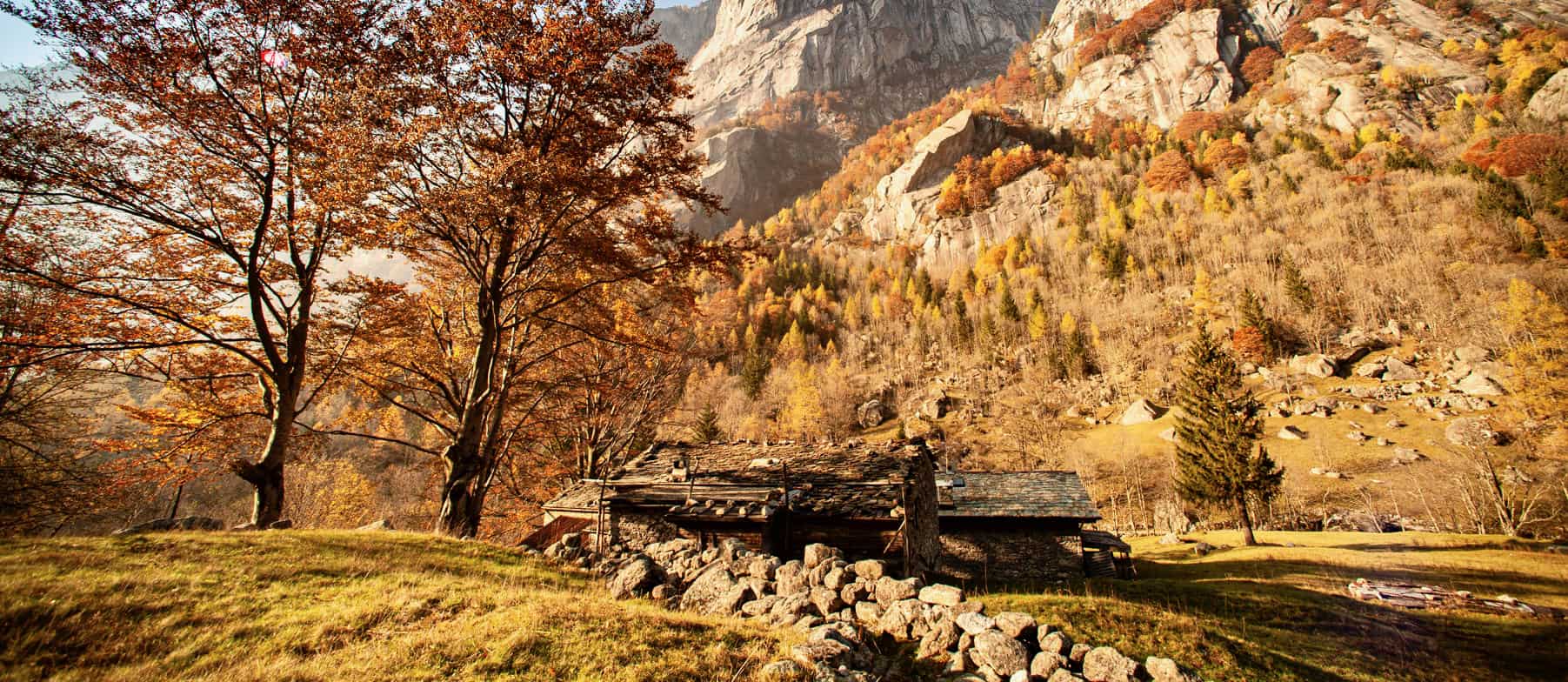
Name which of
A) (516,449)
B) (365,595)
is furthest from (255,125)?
(516,449)

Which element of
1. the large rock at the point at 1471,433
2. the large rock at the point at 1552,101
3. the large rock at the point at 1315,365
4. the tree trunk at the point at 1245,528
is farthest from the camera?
the large rock at the point at 1552,101

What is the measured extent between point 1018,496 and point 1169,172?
12305 centimetres

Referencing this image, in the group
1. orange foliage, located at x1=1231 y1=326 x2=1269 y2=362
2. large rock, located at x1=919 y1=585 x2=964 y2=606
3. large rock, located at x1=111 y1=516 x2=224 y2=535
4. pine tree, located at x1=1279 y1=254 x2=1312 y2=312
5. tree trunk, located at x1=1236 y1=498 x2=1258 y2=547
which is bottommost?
tree trunk, located at x1=1236 y1=498 x2=1258 y2=547

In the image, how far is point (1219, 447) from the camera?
114ft

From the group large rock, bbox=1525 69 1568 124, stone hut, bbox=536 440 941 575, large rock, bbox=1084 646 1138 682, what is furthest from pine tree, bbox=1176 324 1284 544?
large rock, bbox=1525 69 1568 124

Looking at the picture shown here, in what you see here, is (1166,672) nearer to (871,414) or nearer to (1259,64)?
(871,414)

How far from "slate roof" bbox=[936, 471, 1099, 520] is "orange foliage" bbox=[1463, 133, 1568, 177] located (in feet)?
383

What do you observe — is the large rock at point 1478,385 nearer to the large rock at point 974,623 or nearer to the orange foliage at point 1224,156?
the large rock at point 974,623

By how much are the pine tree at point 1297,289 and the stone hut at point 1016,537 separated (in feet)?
242

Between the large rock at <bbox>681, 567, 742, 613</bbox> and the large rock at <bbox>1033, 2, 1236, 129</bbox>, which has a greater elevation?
the large rock at <bbox>1033, 2, 1236, 129</bbox>

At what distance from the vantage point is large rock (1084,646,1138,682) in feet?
20.1

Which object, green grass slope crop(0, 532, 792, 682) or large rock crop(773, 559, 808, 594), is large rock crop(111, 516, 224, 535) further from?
large rock crop(773, 559, 808, 594)

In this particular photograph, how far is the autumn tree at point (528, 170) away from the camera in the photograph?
1020 cm

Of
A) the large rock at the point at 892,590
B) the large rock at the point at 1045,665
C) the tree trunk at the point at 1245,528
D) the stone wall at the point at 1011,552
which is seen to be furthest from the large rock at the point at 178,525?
the tree trunk at the point at 1245,528
